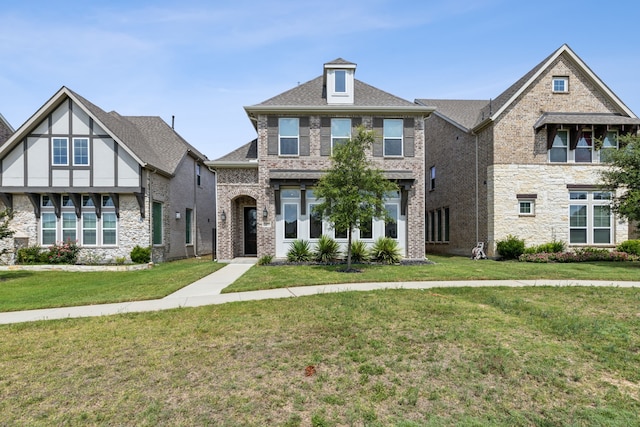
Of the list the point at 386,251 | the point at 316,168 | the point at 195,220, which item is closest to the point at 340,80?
the point at 316,168

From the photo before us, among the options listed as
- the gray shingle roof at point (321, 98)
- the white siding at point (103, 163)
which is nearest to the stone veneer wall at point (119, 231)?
the white siding at point (103, 163)

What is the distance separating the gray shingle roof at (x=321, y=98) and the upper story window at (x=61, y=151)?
9.30m

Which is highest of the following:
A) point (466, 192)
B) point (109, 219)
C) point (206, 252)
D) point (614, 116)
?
point (614, 116)

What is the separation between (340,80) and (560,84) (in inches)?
421

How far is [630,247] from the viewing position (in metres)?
16.6

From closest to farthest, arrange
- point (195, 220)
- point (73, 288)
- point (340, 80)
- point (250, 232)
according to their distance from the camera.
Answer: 1. point (73, 288)
2. point (340, 80)
3. point (250, 232)
4. point (195, 220)

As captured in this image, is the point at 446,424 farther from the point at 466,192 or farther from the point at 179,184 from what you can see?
the point at 179,184

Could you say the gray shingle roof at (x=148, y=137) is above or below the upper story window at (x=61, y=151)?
above

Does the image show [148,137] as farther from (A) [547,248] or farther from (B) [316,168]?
(A) [547,248]

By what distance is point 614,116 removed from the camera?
1730 cm

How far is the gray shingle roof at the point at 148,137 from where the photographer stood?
1712cm

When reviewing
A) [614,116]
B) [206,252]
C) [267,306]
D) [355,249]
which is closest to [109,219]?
[206,252]

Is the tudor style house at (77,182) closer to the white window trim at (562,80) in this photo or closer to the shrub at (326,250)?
the shrub at (326,250)

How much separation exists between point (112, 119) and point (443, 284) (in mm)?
17229
